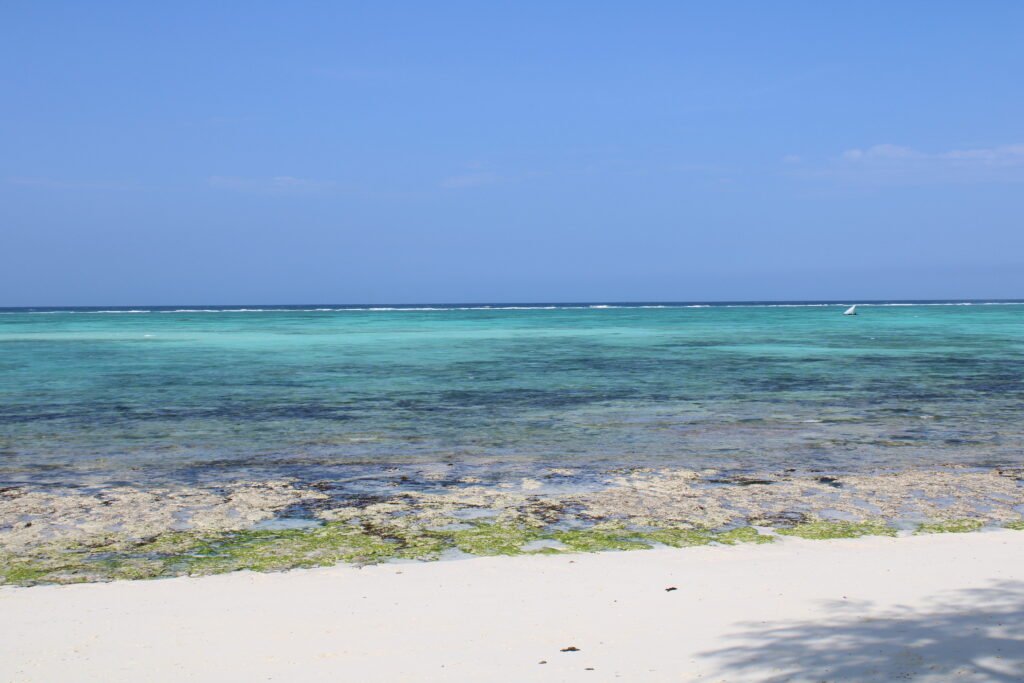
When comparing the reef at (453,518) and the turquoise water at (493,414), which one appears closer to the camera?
the reef at (453,518)

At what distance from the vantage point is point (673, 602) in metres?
6.70

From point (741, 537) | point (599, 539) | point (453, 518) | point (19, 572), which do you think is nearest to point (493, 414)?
point (453, 518)

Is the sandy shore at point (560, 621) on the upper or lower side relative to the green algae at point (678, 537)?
upper

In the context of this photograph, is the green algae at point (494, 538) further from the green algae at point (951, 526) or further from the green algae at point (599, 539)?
the green algae at point (951, 526)

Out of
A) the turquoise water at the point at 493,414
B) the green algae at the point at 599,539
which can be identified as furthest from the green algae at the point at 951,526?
the turquoise water at the point at 493,414

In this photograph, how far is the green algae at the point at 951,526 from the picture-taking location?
883 centimetres

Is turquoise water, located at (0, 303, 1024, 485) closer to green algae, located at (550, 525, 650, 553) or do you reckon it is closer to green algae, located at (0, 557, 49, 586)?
green algae, located at (550, 525, 650, 553)

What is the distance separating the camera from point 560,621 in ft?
20.8

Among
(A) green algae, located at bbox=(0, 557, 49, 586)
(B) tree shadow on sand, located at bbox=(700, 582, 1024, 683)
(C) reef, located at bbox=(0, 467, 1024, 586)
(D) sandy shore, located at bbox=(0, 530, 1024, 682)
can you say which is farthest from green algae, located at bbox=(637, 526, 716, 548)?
(A) green algae, located at bbox=(0, 557, 49, 586)

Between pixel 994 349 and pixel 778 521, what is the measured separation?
3786 cm

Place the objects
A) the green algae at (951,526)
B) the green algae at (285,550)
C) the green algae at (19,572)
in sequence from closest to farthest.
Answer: the green algae at (19,572), the green algae at (285,550), the green algae at (951,526)

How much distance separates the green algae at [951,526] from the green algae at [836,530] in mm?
328

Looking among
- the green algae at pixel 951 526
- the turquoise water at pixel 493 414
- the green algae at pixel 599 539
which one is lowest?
the turquoise water at pixel 493 414

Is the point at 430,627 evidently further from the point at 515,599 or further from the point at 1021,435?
the point at 1021,435
